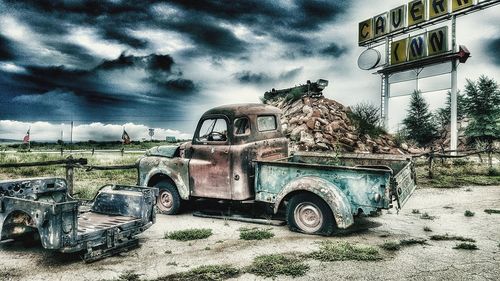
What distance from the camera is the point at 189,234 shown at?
20.0 feet

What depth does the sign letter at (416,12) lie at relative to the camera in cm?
1995

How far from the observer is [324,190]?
5.71m

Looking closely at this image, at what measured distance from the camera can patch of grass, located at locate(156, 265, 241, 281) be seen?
4184 mm

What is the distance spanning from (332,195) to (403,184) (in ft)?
4.60

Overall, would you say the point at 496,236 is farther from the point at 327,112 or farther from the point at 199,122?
the point at 327,112

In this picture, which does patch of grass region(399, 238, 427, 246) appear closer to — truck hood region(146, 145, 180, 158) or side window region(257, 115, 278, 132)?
side window region(257, 115, 278, 132)

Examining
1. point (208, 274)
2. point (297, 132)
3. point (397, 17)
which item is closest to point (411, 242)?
point (208, 274)

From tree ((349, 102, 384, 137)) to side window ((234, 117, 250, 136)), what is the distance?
1017cm

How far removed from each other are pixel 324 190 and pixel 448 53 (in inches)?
674

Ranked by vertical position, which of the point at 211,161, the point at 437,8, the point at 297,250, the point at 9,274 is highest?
the point at 437,8

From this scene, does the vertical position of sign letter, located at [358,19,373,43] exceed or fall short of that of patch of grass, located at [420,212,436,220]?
it exceeds it

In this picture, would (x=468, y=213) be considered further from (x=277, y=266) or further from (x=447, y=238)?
(x=277, y=266)

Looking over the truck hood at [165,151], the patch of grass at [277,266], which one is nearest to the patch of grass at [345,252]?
the patch of grass at [277,266]

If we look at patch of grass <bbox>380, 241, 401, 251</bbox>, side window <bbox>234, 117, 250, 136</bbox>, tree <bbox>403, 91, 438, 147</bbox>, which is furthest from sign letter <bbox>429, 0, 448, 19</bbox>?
patch of grass <bbox>380, 241, 401, 251</bbox>
